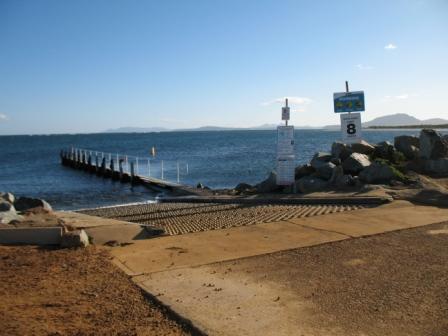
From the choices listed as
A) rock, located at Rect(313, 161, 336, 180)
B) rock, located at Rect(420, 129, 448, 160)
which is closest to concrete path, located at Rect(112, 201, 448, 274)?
rock, located at Rect(313, 161, 336, 180)

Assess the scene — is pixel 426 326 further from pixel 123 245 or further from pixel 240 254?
pixel 123 245

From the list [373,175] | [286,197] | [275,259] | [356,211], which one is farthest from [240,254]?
[373,175]

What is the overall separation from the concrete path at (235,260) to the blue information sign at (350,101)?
660 centimetres

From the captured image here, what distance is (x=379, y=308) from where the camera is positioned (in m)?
4.45

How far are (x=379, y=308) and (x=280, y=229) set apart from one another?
378 cm

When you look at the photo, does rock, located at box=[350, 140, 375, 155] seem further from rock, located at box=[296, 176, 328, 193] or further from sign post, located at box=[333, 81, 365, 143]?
rock, located at box=[296, 176, 328, 193]

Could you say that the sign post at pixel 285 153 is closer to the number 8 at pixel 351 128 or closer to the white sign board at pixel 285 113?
the white sign board at pixel 285 113

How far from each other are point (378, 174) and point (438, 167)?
2.34 meters

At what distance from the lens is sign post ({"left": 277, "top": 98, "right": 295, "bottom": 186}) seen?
13828 mm

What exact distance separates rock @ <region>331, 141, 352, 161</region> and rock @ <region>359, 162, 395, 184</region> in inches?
90.8

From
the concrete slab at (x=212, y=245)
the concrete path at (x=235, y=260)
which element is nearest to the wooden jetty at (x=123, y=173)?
the concrete path at (x=235, y=260)

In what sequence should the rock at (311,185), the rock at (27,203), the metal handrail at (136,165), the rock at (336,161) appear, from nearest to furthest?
the rock at (27,203), the rock at (311,185), the rock at (336,161), the metal handrail at (136,165)

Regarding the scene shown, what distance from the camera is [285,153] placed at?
13.9 m

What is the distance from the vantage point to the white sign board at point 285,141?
13867 mm
